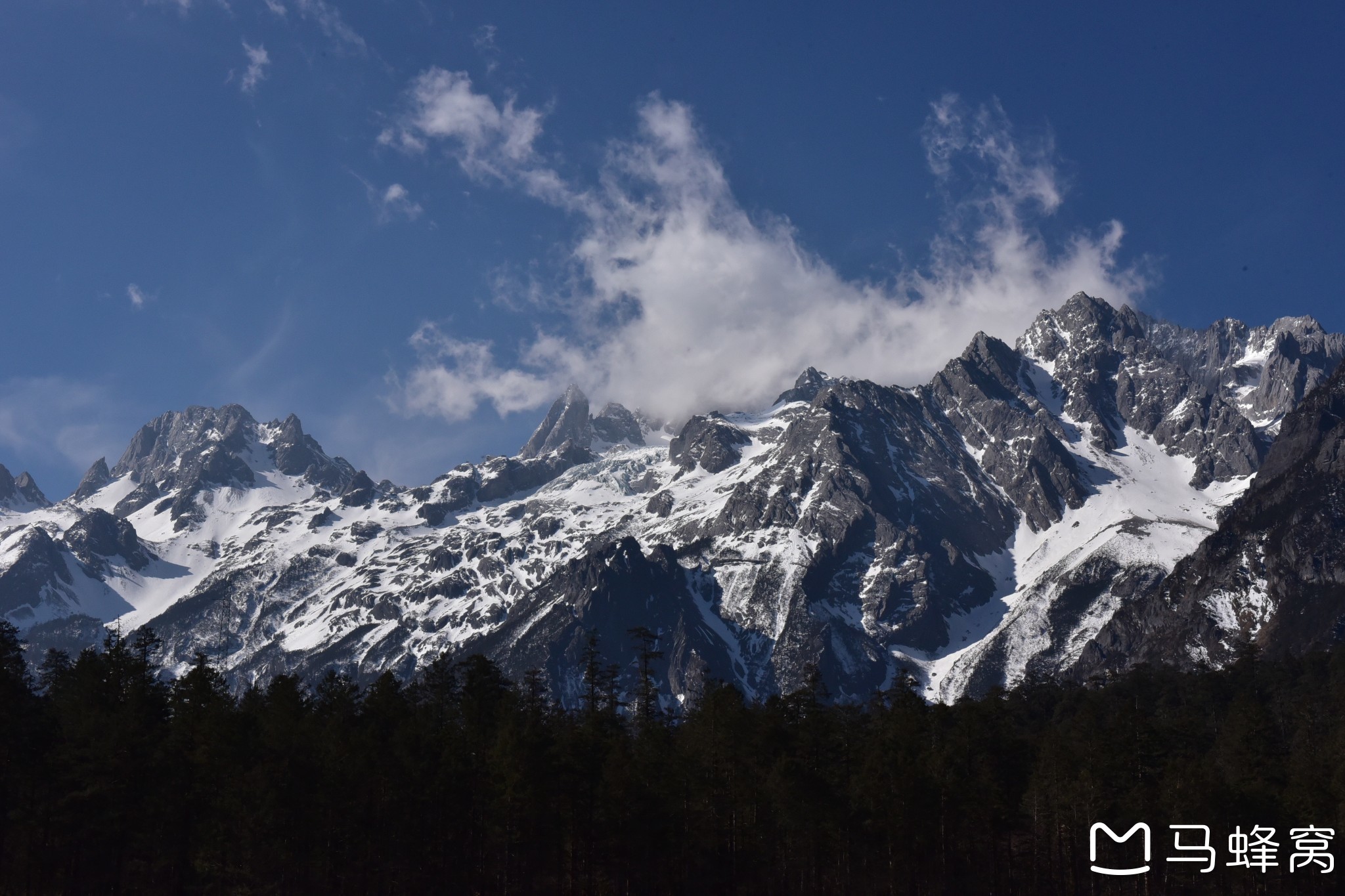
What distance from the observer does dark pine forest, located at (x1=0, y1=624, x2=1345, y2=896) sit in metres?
68.1

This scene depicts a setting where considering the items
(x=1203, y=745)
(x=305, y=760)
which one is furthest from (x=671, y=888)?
(x=1203, y=745)

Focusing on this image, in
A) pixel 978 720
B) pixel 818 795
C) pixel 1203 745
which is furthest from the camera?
pixel 1203 745

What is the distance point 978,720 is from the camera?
11812 centimetres

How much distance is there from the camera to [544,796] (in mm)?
75250

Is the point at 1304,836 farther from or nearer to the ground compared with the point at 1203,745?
nearer to the ground

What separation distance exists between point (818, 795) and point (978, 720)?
132 feet

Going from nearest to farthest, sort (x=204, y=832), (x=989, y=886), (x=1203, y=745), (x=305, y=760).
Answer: (x=204, y=832)
(x=305, y=760)
(x=989, y=886)
(x=1203, y=745)

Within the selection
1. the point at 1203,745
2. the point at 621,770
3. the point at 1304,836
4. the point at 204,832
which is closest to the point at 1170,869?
the point at 1304,836

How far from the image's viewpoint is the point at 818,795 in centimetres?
8362

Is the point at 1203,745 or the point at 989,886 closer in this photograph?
the point at 989,886

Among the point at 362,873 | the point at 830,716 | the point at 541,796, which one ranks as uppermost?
the point at 830,716

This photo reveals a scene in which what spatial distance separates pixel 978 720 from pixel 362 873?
219ft

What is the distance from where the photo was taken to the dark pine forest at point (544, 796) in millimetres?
68062

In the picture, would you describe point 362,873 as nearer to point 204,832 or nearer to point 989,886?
point 204,832
